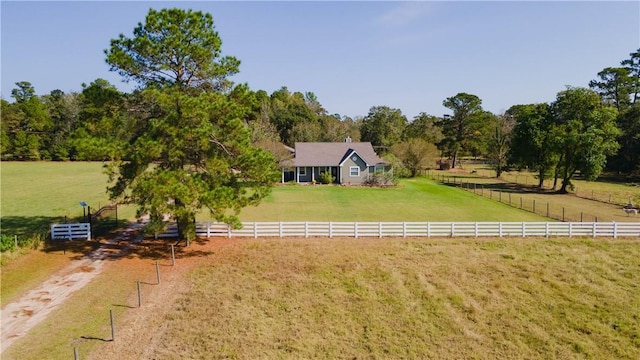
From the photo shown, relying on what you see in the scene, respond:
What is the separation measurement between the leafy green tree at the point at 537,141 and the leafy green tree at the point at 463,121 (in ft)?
67.4

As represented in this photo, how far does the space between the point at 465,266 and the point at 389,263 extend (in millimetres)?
3417

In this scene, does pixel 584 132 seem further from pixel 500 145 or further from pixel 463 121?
pixel 463 121

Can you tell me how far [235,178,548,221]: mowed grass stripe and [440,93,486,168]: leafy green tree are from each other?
96.0 feet

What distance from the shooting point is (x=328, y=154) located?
149ft

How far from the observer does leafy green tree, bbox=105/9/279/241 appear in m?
16.9

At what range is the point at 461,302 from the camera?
561 inches

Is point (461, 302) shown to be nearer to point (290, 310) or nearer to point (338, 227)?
point (290, 310)

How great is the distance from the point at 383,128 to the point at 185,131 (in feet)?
193

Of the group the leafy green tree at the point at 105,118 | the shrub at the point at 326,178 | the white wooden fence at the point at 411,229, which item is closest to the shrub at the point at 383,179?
the shrub at the point at 326,178

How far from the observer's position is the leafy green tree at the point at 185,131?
16.9m

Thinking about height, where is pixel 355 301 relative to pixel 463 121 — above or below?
below

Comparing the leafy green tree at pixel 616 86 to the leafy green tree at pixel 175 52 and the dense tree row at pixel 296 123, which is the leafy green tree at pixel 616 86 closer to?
the dense tree row at pixel 296 123

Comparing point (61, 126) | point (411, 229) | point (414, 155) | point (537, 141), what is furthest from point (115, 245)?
point (61, 126)

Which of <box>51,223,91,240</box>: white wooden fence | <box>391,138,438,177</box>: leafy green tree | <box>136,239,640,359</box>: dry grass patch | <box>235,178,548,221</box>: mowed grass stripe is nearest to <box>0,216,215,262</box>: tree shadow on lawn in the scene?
<box>51,223,91,240</box>: white wooden fence
